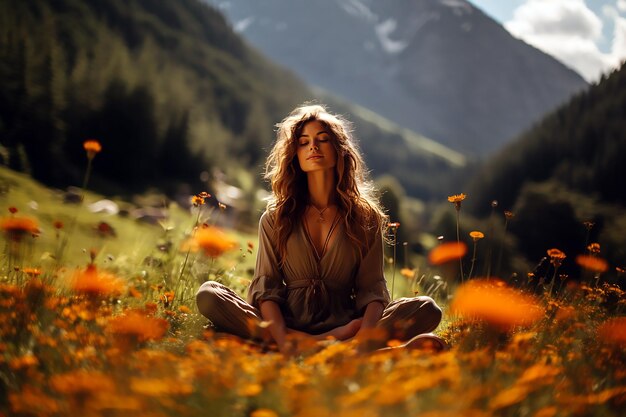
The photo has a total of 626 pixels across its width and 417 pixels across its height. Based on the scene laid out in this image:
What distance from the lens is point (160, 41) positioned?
351 ft

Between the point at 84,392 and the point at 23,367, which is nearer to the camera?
the point at 84,392

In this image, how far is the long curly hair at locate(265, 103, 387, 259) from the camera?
444 cm

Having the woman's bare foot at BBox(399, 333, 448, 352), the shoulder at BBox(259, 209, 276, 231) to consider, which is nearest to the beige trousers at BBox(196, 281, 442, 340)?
the woman's bare foot at BBox(399, 333, 448, 352)

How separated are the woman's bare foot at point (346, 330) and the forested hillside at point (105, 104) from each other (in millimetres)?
3403

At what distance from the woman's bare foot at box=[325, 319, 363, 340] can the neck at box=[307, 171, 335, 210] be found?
108 cm

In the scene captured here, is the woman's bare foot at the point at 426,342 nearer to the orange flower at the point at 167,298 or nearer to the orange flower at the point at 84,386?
the orange flower at the point at 167,298

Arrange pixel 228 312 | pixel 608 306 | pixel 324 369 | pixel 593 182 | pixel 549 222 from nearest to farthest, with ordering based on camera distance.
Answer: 1. pixel 324 369
2. pixel 228 312
3. pixel 608 306
4. pixel 549 222
5. pixel 593 182

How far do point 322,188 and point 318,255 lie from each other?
60 centimetres

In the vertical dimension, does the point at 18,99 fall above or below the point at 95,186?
above

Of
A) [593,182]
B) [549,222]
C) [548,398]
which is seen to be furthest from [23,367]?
[593,182]

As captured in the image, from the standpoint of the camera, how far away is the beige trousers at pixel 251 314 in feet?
13.1

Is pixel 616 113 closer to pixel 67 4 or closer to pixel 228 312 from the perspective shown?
pixel 228 312

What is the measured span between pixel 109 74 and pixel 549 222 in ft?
139

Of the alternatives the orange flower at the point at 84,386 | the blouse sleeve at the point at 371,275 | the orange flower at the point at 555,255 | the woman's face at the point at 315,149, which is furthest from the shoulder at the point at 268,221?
the orange flower at the point at 84,386
